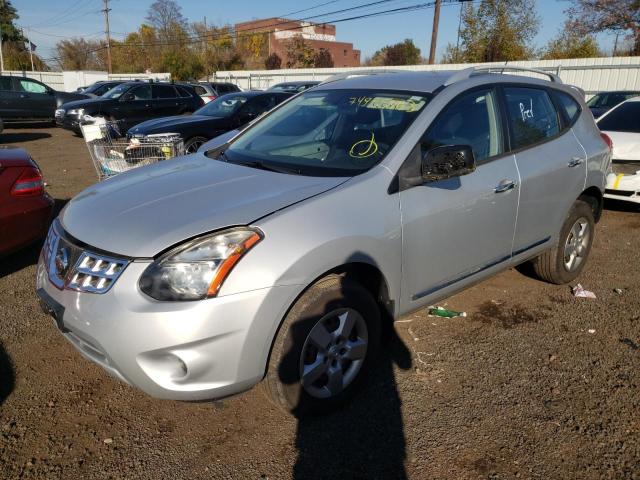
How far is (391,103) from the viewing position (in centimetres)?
325

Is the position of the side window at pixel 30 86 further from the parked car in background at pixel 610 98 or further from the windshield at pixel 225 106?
the parked car in background at pixel 610 98

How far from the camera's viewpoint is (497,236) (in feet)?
11.1

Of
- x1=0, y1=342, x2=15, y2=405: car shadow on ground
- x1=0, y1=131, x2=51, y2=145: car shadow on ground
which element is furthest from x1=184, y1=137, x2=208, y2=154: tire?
x1=0, y1=131, x2=51, y2=145: car shadow on ground

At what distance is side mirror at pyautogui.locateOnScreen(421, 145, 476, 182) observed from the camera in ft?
9.09

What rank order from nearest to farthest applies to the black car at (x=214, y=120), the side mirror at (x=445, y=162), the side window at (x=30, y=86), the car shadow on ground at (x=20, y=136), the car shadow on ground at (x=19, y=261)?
the side mirror at (x=445, y=162)
the car shadow on ground at (x=19, y=261)
the black car at (x=214, y=120)
the car shadow on ground at (x=20, y=136)
the side window at (x=30, y=86)

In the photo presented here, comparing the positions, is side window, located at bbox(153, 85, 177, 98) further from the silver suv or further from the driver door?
the driver door

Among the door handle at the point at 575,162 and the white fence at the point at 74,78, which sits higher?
the white fence at the point at 74,78

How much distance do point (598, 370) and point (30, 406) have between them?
344 centimetres

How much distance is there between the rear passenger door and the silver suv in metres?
0.02

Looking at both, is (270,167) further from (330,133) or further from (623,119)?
(623,119)

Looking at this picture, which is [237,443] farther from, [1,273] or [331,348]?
[1,273]

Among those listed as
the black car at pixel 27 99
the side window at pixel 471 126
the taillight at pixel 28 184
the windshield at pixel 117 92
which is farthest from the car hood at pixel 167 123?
the black car at pixel 27 99

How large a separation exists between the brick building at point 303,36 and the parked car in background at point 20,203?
180 feet

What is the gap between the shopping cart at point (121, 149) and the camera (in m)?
5.20
